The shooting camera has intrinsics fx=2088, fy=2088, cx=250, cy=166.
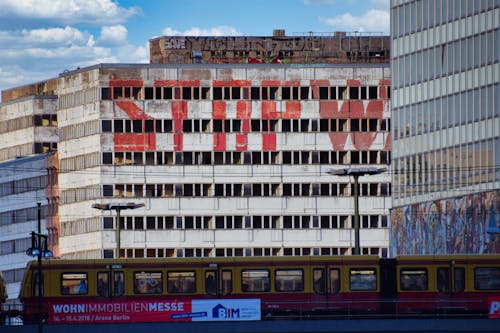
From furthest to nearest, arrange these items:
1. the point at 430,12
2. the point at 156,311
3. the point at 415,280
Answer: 1. the point at 430,12
2. the point at 415,280
3. the point at 156,311

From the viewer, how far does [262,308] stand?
10156 cm

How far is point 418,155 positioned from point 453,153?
7746mm

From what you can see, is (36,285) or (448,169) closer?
(36,285)

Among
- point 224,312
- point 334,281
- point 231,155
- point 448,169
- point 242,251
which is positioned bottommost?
point 224,312

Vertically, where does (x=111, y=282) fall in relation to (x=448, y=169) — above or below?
below

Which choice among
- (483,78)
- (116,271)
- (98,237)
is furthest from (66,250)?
(116,271)

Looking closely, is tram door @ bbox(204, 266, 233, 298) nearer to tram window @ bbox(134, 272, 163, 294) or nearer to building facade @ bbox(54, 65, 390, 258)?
tram window @ bbox(134, 272, 163, 294)

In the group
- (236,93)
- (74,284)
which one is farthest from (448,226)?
(74,284)

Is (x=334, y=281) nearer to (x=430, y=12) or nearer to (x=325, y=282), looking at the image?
(x=325, y=282)

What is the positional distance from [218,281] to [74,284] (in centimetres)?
709

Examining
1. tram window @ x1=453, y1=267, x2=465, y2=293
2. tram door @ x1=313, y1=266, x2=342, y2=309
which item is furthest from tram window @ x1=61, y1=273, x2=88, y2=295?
tram window @ x1=453, y1=267, x2=465, y2=293

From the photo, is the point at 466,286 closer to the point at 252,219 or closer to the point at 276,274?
the point at 276,274

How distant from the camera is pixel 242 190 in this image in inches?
7554

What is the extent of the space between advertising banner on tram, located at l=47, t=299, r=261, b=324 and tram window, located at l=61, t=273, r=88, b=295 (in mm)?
2629
